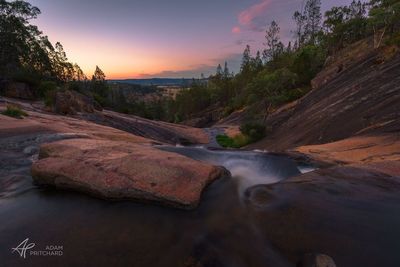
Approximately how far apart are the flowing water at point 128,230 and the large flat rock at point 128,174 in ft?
0.92

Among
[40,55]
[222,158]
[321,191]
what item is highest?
[40,55]

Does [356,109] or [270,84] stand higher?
[270,84]

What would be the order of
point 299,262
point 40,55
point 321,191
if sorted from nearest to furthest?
point 299,262 → point 321,191 → point 40,55

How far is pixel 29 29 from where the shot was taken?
49062 mm

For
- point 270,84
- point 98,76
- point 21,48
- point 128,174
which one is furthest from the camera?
point 98,76

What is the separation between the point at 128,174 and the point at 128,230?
1702 millimetres

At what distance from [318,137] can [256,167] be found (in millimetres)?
9200

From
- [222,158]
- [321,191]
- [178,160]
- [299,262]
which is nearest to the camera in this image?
[299,262]

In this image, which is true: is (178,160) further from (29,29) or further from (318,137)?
(29,29)

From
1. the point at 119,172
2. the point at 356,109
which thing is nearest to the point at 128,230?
the point at 119,172

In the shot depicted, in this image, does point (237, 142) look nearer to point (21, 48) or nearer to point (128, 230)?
point (128, 230)

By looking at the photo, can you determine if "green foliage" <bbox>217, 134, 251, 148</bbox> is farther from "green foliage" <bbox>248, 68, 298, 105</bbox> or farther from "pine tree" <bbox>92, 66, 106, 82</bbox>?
"pine tree" <bbox>92, 66, 106, 82</bbox>

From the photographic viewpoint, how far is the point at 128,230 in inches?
227

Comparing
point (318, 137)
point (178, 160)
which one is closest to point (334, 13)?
point (318, 137)
